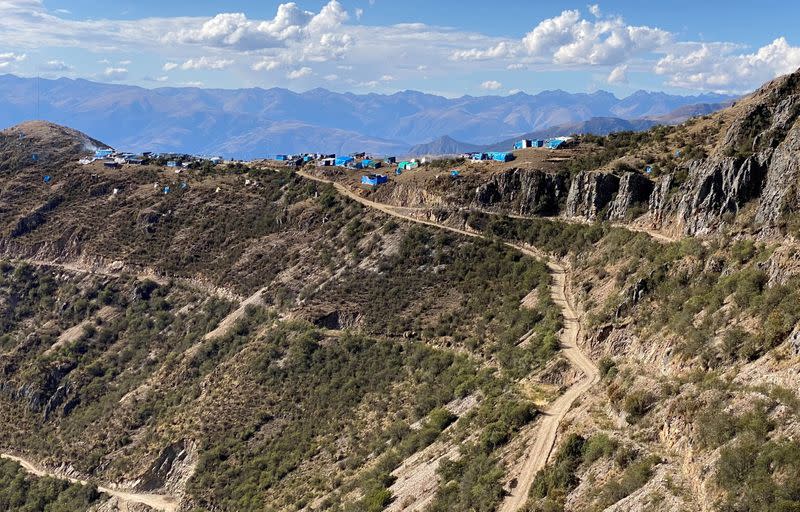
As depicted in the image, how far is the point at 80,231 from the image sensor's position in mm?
94125

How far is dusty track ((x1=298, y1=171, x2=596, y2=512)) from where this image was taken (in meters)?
31.7

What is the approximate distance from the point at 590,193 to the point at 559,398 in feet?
93.3

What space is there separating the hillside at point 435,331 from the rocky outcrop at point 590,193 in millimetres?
219

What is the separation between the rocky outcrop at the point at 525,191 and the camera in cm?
6688

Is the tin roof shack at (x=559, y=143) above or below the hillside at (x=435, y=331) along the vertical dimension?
above

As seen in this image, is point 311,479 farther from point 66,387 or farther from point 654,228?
point 66,387

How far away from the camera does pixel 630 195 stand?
191 feet

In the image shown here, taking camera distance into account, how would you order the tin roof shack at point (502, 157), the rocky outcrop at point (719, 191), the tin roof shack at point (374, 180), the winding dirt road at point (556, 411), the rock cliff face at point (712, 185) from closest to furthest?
1. the winding dirt road at point (556, 411)
2. the rock cliff face at point (712, 185)
3. the rocky outcrop at point (719, 191)
4. the tin roof shack at point (502, 157)
5. the tin roof shack at point (374, 180)

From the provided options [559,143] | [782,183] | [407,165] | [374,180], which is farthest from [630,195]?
[407,165]

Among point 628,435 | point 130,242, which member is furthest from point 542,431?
point 130,242

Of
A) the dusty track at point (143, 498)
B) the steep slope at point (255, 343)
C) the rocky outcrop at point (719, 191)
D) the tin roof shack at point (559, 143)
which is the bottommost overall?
the dusty track at point (143, 498)

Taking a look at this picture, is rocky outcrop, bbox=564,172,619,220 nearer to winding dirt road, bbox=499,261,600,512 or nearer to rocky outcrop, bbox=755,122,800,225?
winding dirt road, bbox=499,261,600,512

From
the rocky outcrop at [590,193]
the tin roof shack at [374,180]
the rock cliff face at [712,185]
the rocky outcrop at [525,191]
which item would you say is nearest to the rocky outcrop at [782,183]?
the rock cliff face at [712,185]

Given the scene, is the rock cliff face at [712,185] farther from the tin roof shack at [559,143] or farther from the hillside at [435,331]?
the tin roof shack at [559,143]
